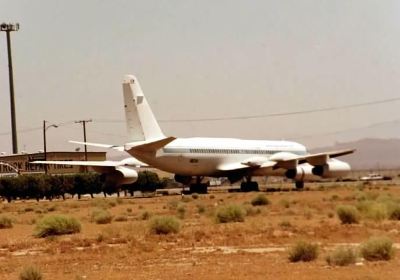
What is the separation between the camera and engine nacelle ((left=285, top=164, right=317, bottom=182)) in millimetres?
66688

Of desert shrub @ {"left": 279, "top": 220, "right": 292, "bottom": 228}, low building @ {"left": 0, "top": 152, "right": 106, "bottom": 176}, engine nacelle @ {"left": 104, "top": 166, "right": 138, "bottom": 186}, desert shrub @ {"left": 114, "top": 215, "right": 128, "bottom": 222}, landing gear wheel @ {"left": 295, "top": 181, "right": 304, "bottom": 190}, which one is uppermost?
low building @ {"left": 0, "top": 152, "right": 106, "bottom": 176}

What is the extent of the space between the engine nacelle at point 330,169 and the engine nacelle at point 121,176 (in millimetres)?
14412

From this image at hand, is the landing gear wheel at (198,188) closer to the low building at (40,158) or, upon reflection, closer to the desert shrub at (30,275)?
the low building at (40,158)

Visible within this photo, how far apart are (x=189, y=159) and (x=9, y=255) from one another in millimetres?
40395

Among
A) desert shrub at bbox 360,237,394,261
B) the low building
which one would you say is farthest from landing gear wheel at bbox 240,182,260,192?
the low building

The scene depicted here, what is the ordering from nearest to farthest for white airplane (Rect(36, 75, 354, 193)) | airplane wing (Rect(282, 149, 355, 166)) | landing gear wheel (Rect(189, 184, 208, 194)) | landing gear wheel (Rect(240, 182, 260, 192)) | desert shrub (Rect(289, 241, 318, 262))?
desert shrub (Rect(289, 241, 318, 262)) < white airplane (Rect(36, 75, 354, 193)) < airplane wing (Rect(282, 149, 355, 166)) < landing gear wheel (Rect(189, 184, 208, 194)) < landing gear wheel (Rect(240, 182, 260, 192))

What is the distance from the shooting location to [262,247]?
21.8 m

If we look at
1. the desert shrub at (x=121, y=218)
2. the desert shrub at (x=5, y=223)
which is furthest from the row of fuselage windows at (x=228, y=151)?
the desert shrub at (x=5, y=223)

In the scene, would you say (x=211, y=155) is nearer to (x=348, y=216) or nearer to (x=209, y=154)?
(x=209, y=154)

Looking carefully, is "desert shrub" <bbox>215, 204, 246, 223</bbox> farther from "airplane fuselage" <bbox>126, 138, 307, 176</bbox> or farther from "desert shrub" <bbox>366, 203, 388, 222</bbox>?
"airplane fuselage" <bbox>126, 138, 307, 176</bbox>

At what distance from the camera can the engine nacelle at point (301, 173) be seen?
219 feet

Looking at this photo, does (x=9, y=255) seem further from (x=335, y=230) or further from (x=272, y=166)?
(x=272, y=166)

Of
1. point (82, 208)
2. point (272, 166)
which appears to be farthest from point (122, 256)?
point (272, 166)

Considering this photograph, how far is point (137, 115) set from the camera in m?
59.8
